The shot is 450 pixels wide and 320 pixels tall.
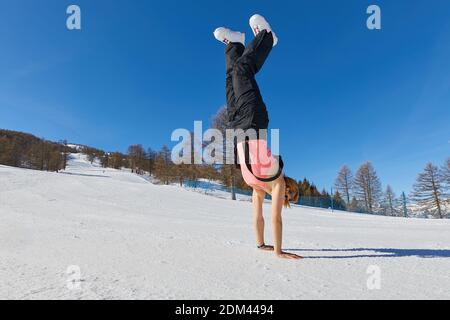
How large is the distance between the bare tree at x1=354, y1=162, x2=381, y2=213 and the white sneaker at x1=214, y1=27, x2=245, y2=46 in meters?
51.9

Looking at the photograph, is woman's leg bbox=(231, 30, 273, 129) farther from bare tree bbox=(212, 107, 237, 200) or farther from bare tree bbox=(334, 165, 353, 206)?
bare tree bbox=(334, 165, 353, 206)

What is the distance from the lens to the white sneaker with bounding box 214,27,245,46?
3033 millimetres

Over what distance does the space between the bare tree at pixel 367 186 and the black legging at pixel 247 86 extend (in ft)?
170

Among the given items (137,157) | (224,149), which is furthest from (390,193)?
(137,157)

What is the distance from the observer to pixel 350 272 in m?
1.93

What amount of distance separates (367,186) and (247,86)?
53.4 m

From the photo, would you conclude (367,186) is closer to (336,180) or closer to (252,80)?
(336,180)

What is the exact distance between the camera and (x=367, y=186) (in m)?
50.4

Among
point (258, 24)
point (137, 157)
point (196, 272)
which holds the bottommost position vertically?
point (196, 272)

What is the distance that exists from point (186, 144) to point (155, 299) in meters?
33.0

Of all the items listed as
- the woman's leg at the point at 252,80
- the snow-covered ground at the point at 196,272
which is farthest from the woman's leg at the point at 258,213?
the woman's leg at the point at 252,80

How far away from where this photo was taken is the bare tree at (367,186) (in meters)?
49.6
